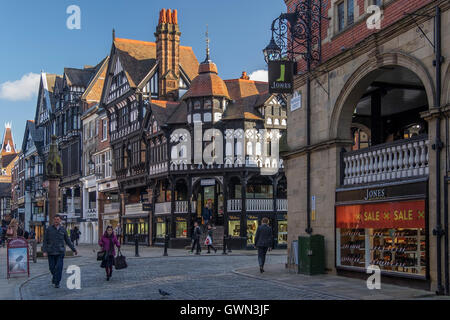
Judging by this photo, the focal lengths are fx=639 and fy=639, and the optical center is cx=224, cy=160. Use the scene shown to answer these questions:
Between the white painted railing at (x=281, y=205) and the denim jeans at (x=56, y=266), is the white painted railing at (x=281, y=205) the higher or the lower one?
the higher one

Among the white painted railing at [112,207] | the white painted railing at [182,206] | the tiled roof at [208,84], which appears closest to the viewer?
the tiled roof at [208,84]

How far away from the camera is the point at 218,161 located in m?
39.8

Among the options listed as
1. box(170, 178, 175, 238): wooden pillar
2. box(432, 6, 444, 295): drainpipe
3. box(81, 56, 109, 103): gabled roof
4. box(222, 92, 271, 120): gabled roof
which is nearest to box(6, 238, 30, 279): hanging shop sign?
box(432, 6, 444, 295): drainpipe

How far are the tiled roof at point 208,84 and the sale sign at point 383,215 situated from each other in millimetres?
24200

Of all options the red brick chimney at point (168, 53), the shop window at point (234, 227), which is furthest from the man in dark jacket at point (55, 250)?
the red brick chimney at point (168, 53)

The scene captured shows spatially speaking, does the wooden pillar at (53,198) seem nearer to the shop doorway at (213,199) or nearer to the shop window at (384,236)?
the shop doorway at (213,199)

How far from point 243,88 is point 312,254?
25898 mm

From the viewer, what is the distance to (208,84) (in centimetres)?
4059

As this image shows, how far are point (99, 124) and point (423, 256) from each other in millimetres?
44322

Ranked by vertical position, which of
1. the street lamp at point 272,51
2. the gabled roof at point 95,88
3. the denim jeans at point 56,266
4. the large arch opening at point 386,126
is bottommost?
the denim jeans at point 56,266

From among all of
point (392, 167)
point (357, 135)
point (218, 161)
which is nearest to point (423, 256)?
point (392, 167)

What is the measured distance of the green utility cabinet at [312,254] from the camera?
1712cm

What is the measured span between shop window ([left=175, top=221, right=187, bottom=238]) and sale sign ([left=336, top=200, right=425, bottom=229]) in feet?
82.4

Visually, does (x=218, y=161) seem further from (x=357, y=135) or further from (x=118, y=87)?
(x=357, y=135)
